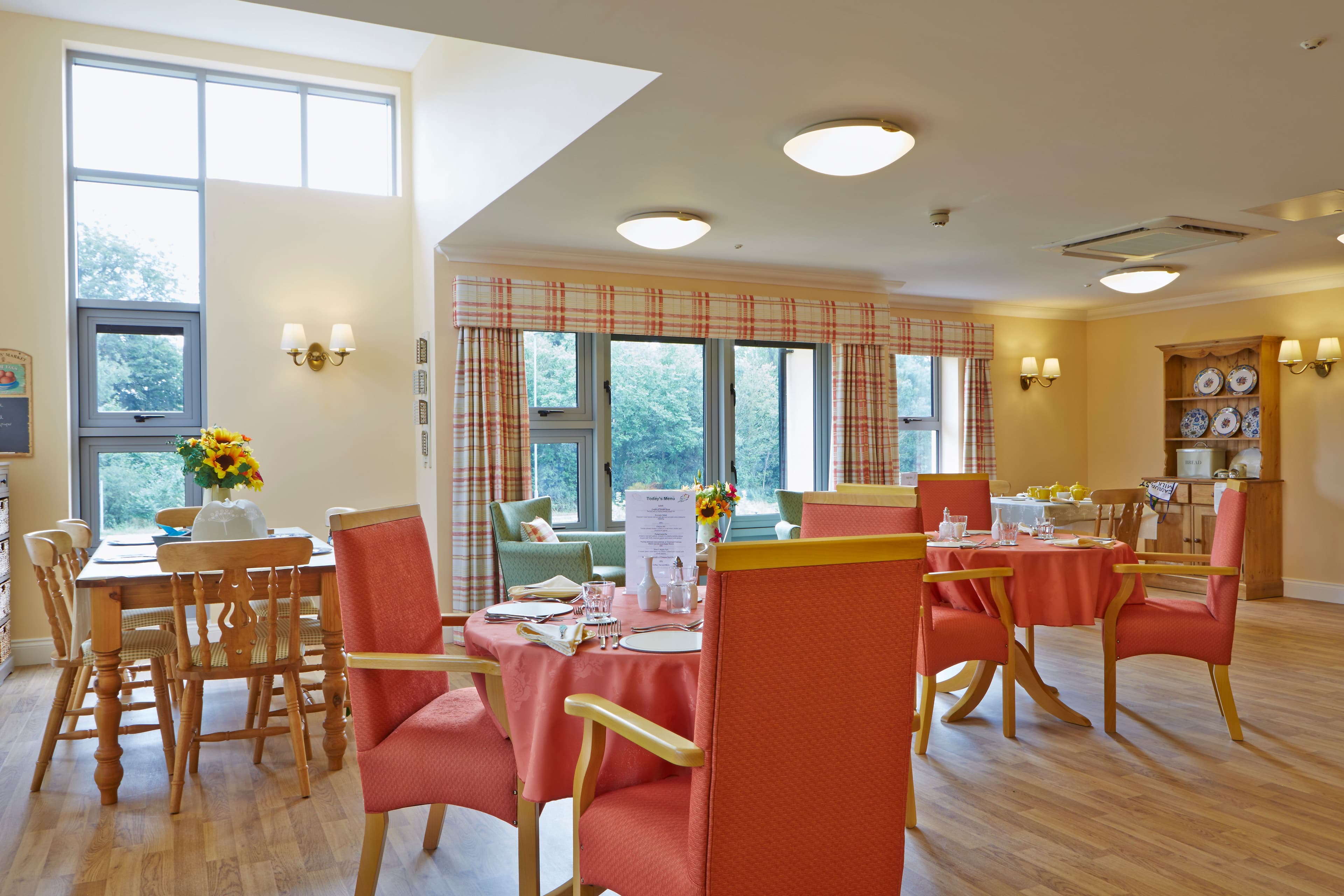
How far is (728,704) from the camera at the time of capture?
1589 mm

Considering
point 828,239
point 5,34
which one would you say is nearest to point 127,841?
point 828,239

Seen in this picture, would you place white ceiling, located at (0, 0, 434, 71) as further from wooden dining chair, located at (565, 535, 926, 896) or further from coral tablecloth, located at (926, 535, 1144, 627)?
wooden dining chair, located at (565, 535, 926, 896)

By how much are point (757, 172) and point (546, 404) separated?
2606 mm

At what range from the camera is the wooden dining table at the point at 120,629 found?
128 inches

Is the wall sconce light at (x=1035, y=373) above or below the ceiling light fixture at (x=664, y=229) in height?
below

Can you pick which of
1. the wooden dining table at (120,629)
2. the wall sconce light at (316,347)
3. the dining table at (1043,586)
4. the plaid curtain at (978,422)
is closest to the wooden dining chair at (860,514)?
the dining table at (1043,586)

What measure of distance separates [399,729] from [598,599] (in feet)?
2.04

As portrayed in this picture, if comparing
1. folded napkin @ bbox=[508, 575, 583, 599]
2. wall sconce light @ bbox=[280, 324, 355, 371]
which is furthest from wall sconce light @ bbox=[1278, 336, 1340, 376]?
wall sconce light @ bbox=[280, 324, 355, 371]

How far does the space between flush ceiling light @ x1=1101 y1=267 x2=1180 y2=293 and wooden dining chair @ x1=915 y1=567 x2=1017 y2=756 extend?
3.10 metres

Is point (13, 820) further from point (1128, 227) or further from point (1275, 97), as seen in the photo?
point (1128, 227)

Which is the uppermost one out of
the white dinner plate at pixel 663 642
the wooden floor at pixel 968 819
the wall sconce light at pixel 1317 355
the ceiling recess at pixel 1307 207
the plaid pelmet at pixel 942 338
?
the ceiling recess at pixel 1307 207

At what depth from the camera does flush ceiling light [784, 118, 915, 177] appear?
344 centimetres

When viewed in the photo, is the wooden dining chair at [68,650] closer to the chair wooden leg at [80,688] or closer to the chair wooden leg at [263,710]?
the chair wooden leg at [80,688]

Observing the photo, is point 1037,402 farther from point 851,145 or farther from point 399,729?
point 399,729
